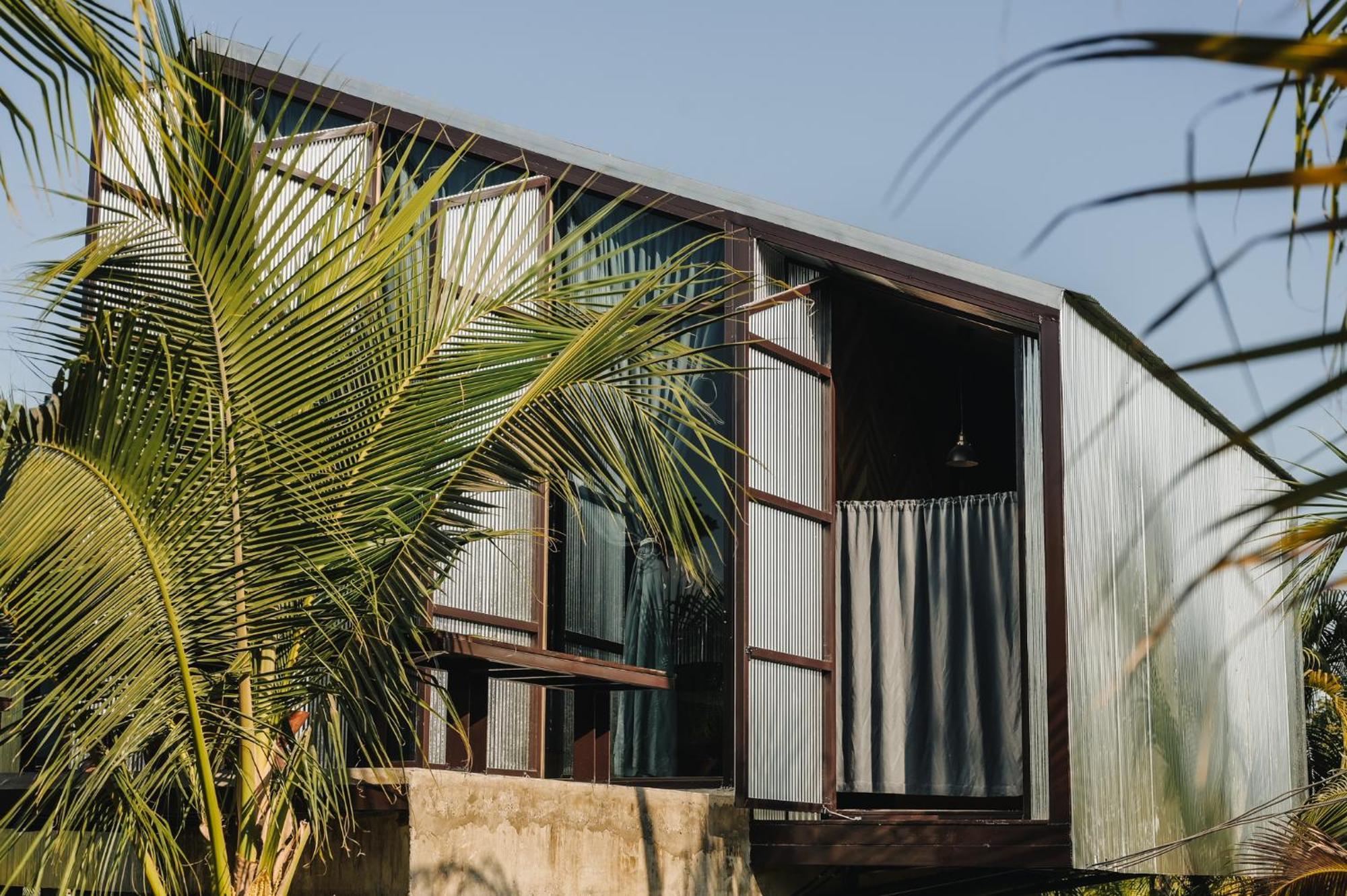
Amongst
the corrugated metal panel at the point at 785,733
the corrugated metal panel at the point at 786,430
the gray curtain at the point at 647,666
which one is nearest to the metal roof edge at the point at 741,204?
the corrugated metal panel at the point at 786,430

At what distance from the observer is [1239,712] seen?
30.2 ft

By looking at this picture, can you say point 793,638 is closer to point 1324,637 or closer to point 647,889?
point 647,889

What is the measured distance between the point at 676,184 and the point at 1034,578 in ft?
9.41

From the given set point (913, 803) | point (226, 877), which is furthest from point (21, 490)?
point (913, 803)

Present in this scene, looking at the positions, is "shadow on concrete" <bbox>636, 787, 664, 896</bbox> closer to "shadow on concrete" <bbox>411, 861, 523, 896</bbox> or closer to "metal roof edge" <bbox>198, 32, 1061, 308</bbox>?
"shadow on concrete" <bbox>411, 861, 523, 896</bbox>

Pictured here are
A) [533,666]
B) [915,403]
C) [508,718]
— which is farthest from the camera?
[915,403]

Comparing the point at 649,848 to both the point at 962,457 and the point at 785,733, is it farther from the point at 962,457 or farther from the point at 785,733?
the point at 962,457

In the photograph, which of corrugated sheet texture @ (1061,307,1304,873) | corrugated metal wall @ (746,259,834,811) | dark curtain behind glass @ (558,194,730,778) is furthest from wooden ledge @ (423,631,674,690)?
corrugated sheet texture @ (1061,307,1304,873)

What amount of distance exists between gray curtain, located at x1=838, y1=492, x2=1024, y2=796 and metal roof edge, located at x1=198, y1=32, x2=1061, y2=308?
1.13 meters

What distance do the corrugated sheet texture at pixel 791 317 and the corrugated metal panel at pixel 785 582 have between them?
36.7 inches

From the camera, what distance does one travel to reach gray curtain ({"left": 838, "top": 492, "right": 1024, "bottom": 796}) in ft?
25.0

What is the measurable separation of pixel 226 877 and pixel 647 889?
3.06 m

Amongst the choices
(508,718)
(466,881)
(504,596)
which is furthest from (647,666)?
(466,881)

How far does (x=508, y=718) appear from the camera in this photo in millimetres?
7617
